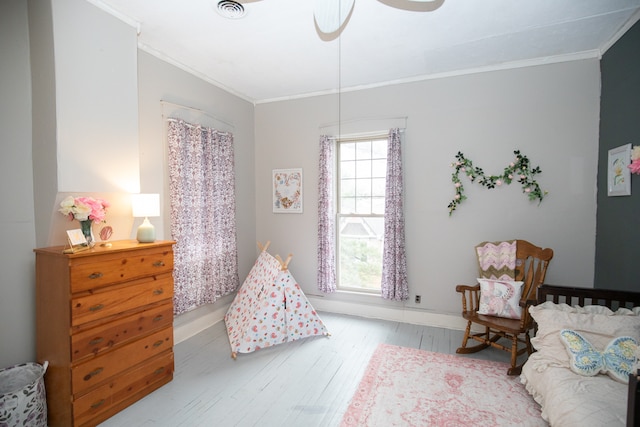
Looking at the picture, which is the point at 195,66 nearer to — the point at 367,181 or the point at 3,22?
the point at 3,22

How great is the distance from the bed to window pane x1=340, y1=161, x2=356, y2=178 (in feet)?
7.72

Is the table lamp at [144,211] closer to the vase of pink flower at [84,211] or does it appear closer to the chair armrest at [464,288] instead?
the vase of pink flower at [84,211]

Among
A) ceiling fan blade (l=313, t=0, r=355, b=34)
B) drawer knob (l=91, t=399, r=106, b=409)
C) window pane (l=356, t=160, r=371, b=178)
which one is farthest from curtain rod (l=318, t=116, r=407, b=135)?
drawer knob (l=91, t=399, r=106, b=409)

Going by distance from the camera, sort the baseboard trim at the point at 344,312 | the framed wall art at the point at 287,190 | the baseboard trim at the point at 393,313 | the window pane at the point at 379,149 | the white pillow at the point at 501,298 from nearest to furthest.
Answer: the white pillow at the point at 501,298 < the baseboard trim at the point at 344,312 < the baseboard trim at the point at 393,313 < the window pane at the point at 379,149 < the framed wall art at the point at 287,190

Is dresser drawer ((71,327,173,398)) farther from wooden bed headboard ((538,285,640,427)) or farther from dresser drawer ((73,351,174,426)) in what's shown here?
wooden bed headboard ((538,285,640,427))

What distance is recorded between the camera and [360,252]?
400cm

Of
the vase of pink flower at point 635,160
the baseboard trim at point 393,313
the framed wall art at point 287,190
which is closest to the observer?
the vase of pink flower at point 635,160

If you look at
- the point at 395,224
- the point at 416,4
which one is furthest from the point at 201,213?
the point at 416,4

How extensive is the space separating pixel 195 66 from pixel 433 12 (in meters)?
2.39

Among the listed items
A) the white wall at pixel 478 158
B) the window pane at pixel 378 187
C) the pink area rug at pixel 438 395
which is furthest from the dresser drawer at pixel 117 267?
the window pane at pixel 378 187

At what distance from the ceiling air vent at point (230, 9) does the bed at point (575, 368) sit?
122 inches

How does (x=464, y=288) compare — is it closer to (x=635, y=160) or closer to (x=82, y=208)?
(x=635, y=160)

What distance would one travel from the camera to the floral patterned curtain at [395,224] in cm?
357

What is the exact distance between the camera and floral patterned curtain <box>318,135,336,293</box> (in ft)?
12.8
